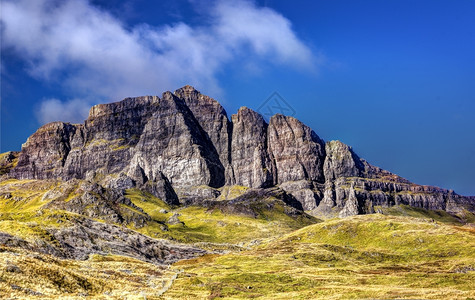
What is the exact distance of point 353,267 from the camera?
112 metres

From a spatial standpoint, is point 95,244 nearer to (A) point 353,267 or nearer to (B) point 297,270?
(B) point 297,270

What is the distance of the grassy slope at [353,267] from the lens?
68.9 m

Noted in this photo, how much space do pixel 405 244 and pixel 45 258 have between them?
125m

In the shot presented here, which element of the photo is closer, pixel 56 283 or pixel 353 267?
pixel 56 283

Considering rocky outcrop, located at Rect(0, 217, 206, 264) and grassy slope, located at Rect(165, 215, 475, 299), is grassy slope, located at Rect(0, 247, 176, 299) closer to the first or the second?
grassy slope, located at Rect(165, 215, 475, 299)

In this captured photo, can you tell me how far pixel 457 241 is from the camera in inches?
5182

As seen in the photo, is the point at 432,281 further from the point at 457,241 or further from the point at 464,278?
the point at 457,241

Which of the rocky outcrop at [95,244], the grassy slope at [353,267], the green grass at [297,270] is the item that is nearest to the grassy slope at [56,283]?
the green grass at [297,270]

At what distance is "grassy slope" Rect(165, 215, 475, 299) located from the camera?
68.9 metres

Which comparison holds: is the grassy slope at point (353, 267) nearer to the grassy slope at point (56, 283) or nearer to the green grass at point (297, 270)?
the green grass at point (297, 270)

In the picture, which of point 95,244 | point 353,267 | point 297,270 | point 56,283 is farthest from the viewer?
point 95,244

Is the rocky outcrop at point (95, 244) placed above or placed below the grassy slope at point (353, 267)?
above

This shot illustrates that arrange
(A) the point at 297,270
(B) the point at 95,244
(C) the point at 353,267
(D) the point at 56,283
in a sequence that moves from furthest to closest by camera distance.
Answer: (B) the point at 95,244 < (C) the point at 353,267 < (A) the point at 297,270 < (D) the point at 56,283

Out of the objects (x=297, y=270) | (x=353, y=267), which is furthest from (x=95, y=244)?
(x=353, y=267)
